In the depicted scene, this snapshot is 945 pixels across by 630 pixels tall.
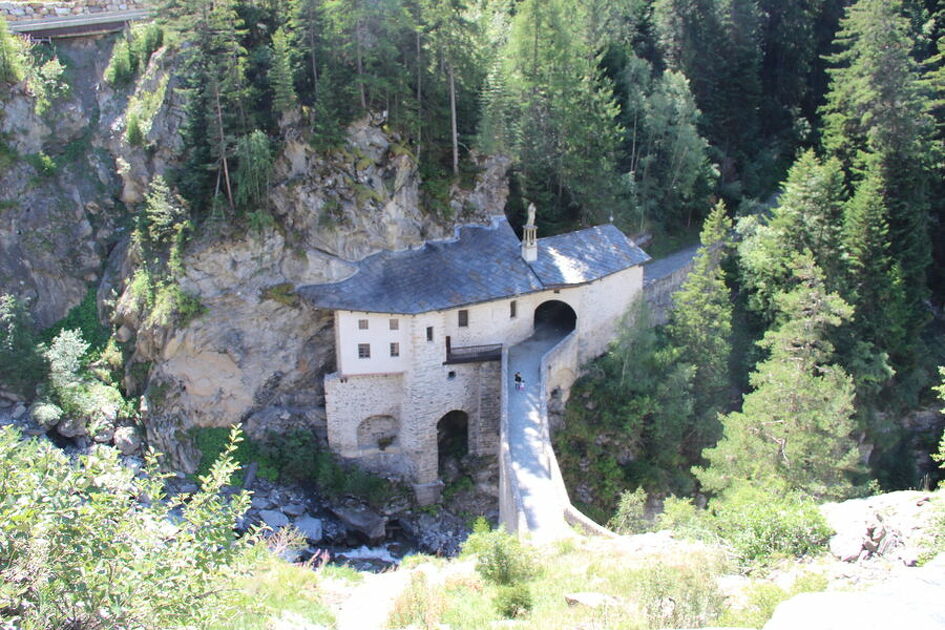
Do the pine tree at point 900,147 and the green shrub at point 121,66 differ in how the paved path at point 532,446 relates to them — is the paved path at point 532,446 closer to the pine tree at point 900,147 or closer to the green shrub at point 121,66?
the pine tree at point 900,147

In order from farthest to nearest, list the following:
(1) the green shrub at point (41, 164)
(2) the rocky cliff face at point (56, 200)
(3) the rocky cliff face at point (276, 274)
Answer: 1. (1) the green shrub at point (41, 164)
2. (2) the rocky cliff face at point (56, 200)
3. (3) the rocky cliff face at point (276, 274)

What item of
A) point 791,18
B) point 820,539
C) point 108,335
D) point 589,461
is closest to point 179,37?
point 108,335

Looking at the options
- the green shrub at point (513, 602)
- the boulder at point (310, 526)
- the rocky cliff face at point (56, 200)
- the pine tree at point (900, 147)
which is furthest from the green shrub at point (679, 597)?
the rocky cliff face at point (56, 200)

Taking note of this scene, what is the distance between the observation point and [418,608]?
15.8 m

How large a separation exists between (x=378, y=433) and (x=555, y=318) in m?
10.1

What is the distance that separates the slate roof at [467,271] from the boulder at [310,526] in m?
8.77

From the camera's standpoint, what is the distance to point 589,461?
33.4 metres

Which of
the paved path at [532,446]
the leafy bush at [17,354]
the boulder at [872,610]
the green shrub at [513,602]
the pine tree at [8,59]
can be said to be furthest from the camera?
the pine tree at [8,59]

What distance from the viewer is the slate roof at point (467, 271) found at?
102 ft

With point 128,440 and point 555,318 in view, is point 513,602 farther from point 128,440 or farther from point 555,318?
point 128,440

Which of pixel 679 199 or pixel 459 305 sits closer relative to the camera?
pixel 459 305

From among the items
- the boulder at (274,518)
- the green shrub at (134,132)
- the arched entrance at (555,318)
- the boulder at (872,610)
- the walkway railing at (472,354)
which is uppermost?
the green shrub at (134,132)

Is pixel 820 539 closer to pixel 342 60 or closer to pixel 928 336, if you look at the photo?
pixel 342 60

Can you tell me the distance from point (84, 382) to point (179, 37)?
53.1ft
